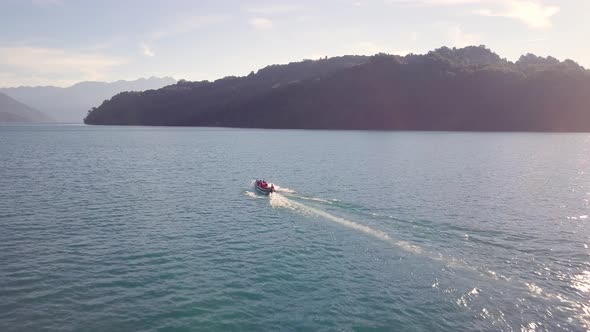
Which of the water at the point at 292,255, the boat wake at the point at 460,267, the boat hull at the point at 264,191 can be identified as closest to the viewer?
the water at the point at 292,255

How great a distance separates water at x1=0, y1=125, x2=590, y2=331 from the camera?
81.1 ft

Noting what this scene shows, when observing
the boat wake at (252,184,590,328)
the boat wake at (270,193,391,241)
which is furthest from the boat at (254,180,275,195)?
the boat wake at (252,184,590,328)

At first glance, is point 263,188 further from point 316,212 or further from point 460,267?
point 460,267

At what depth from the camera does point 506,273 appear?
30844 mm

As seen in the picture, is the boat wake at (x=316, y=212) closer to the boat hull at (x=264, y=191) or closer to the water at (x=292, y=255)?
the water at (x=292, y=255)

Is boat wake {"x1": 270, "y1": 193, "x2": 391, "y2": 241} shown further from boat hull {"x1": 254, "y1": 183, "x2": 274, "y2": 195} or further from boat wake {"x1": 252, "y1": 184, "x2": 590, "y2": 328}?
boat hull {"x1": 254, "y1": 183, "x2": 274, "y2": 195}

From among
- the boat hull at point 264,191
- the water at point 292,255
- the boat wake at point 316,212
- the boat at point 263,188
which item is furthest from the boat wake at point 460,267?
the boat at point 263,188

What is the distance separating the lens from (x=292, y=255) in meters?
35.3

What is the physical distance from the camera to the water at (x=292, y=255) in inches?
973

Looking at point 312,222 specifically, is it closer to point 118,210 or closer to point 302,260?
point 302,260

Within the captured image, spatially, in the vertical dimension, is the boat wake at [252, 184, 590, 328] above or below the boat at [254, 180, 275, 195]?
below

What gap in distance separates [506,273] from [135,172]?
68.4 meters

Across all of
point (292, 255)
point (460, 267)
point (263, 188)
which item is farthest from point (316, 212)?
point (460, 267)

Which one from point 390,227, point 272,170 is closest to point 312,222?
point 390,227
